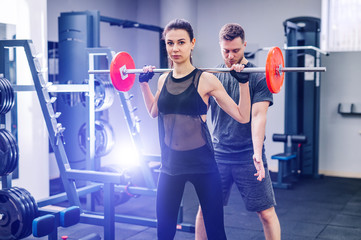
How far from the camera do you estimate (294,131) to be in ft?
17.3

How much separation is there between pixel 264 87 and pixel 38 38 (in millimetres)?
2489

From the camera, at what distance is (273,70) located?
1.99m

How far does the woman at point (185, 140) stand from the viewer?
185cm

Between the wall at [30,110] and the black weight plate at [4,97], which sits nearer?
the black weight plate at [4,97]

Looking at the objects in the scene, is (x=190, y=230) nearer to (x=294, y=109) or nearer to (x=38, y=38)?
(x=38, y=38)

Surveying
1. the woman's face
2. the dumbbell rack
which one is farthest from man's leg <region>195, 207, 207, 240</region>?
the woman's face

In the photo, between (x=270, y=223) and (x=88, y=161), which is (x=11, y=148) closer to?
(x=88, y=161)

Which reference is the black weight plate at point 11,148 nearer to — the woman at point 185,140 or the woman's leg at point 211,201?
the woman at point 185,140

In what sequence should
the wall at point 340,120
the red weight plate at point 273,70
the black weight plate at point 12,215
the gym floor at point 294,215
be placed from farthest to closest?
1. the wall at point 340,120
2. the gym floor at point 294,215
3. the black weight plate at point 12,215
4. the red weight plate at point 273,70

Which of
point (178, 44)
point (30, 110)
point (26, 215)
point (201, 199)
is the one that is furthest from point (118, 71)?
point (30, 110)

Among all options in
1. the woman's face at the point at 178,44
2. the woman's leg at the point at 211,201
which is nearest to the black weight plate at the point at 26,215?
the woman's leg at the point at 211,201

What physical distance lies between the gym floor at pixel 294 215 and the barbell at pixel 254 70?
1.36m

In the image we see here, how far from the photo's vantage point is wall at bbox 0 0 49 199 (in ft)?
12.6

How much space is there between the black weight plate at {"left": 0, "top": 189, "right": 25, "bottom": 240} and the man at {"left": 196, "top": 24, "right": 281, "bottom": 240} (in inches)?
50.0
